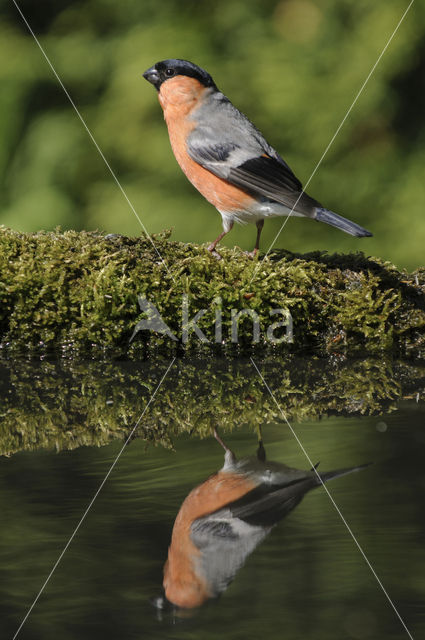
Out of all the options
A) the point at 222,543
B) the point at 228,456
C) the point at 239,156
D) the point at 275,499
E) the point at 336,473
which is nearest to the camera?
the point at 222,543

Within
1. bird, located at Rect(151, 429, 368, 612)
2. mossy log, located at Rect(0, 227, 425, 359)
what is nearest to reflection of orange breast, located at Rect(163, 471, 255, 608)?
bird, located at Rect(151, 429, 368, 612)

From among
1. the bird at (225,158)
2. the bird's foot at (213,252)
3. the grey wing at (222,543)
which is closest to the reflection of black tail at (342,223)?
the bird at (225,158)

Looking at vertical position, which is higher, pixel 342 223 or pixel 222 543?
pixel 222 543

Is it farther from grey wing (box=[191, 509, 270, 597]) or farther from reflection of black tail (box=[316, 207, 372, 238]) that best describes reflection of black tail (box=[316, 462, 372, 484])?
reflection of black tail (box=[316, 207, 372, 238])

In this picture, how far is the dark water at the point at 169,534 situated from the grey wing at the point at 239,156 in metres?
1.43

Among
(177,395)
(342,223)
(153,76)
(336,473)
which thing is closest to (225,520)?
(336,473)

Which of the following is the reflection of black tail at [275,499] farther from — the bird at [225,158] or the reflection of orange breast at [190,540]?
the bird at [225,158]

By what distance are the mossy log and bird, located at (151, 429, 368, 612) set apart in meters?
1.27

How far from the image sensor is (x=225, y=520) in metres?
1.14

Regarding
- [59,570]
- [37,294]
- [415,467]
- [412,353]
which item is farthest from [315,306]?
[59,570]

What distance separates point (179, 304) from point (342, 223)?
0.65 metres

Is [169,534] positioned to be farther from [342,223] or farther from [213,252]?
[213,252]

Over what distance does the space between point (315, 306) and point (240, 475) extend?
1.55m

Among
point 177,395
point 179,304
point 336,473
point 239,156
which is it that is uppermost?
point 336,473
